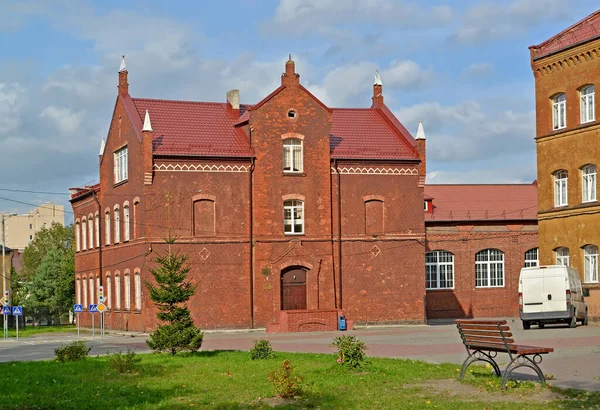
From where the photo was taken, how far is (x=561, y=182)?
141 feet

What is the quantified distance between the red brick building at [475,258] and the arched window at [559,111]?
669 inches

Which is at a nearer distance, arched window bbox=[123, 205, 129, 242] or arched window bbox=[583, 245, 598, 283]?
arched window bbox=[583, 245, 598, 283]

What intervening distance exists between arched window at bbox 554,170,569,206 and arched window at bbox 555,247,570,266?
2.13m

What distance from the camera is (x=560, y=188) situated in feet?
141

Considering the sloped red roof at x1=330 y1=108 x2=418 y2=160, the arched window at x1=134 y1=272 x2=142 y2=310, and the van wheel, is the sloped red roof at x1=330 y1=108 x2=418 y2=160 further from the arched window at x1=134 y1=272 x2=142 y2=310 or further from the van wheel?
the van wheel

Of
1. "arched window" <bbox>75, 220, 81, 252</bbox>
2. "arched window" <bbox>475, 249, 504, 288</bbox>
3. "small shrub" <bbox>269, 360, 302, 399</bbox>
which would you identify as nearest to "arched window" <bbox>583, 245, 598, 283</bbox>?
"arched window" <bbox>475, 249, 504, 288</bbox>

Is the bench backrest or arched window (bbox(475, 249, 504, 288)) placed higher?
arched window (bbox(475, 249, 504, 288))

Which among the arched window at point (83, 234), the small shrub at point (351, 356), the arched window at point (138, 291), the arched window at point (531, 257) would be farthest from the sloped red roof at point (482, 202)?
the small shrub at point (351, 356)

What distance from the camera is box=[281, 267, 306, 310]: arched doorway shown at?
151 feet

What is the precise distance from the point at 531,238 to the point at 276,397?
4746 centimetres

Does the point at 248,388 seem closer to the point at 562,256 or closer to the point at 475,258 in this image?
the point at 562,256

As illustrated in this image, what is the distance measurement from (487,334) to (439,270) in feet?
143

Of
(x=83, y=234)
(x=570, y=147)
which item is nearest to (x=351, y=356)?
(x=570, y=147)

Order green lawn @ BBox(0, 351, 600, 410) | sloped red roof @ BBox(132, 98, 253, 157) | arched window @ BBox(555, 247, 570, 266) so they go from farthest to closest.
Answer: sloped red roof @ BBox(132, 98, 253, 157) → arched window @ BBox(555, 247, 570, 266) → green lawn @ BBox(0, 351, 600, 410)
